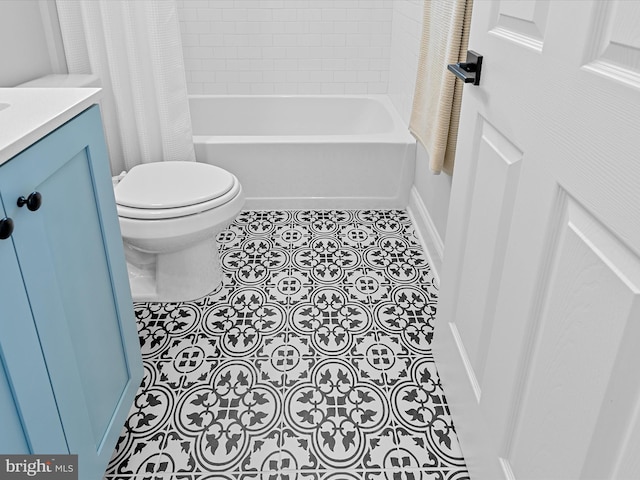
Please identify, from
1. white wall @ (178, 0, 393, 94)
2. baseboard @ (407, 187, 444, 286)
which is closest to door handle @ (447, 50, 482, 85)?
baseboard @ (407, 187, 444, 286)

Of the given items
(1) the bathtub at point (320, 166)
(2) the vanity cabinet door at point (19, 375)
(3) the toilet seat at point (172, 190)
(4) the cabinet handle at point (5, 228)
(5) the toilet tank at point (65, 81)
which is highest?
(4) the cabinet handle at point (5, 228)

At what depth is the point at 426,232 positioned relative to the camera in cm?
233

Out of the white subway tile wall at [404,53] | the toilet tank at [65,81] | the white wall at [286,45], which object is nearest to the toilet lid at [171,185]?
the toilet tank at [65,81]

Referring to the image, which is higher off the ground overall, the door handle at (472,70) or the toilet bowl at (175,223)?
the door handle at (472,70)

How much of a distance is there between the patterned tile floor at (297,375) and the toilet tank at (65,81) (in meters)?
0.86

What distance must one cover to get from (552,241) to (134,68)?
1.80m

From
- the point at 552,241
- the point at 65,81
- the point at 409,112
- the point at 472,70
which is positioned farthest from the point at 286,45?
the point at 552,241

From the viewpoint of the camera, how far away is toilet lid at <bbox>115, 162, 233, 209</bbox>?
5.64ft

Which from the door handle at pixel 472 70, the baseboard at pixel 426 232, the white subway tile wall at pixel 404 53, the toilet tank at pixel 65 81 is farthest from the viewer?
the white subway tile wall at pixel 404 53

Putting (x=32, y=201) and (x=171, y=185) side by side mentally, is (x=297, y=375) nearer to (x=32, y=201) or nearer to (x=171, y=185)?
(x=171, y=185)

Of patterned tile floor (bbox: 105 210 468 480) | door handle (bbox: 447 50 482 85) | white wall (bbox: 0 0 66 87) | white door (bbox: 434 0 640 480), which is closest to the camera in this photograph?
white door (bbox: 434 0 640 480)

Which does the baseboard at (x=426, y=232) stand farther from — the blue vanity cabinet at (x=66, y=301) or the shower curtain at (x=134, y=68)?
the blue vanity cabinet at (x=66, y=301)

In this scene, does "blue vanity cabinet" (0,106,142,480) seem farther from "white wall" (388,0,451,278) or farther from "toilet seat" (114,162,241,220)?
"white wall" (388,0,451,278)

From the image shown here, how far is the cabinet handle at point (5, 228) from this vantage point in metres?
0.76
